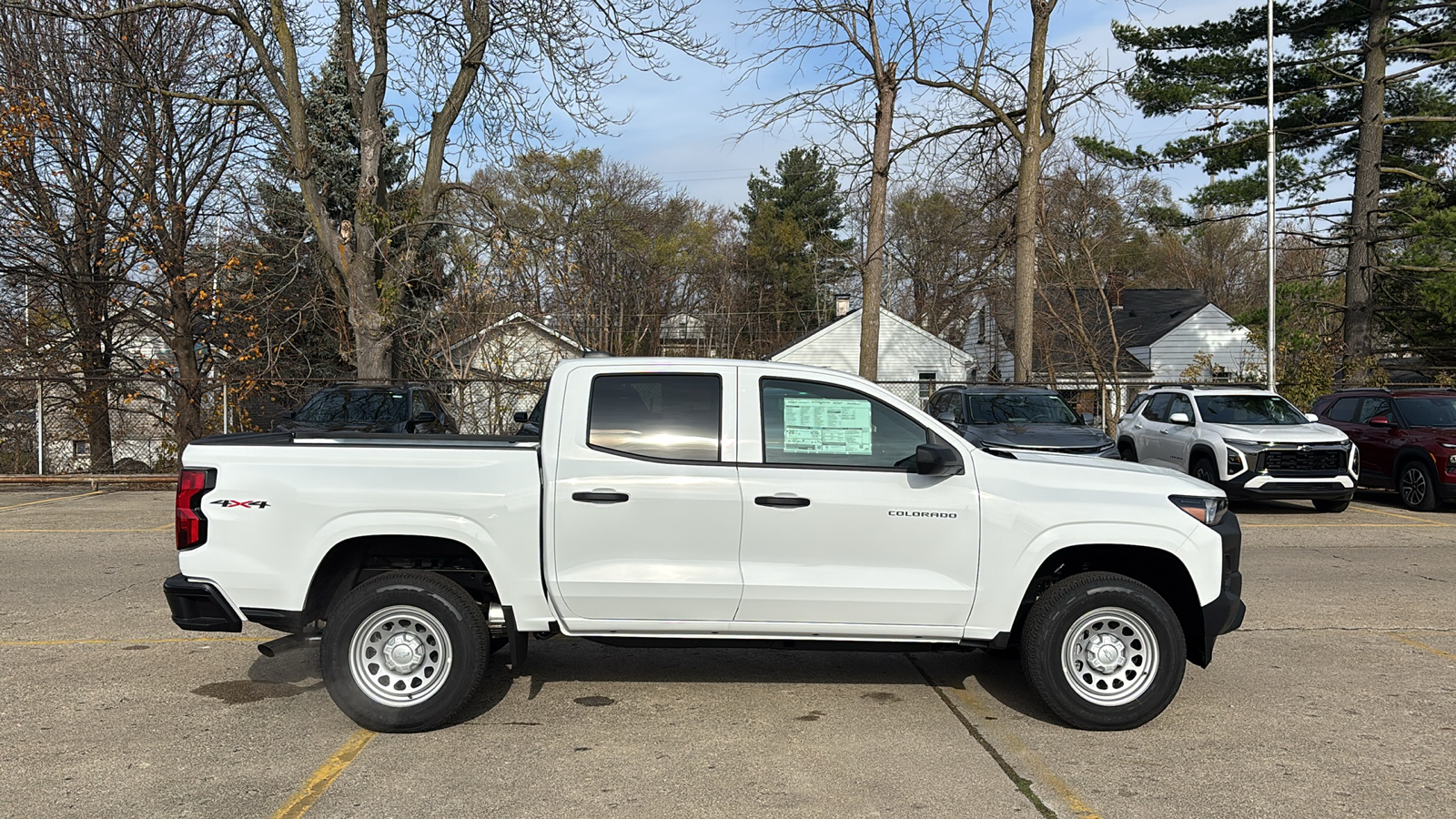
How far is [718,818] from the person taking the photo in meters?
4.14

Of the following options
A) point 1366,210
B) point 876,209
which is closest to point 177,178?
point 876,209

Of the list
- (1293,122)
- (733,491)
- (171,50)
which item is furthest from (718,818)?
(1293,122)

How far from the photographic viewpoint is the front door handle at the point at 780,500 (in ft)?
16.7

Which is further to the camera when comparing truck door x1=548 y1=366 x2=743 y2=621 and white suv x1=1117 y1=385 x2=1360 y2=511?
white suv x1=1117 y1=385 x2=1360 y2=511

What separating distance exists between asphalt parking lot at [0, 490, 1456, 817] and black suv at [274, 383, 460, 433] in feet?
21.2

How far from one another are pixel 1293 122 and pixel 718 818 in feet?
88.6

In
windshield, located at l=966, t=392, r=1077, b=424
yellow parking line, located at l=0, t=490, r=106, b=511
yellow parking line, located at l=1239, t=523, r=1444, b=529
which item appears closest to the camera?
yellow parking line, located at l=1239, t=523, r=1444, b=529

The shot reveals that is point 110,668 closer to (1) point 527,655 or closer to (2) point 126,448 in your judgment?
(1) point 527,655

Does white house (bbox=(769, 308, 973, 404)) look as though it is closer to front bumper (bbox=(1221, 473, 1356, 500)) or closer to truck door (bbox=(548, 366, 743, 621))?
front bumper (bbox=(1221, 473, 1356, 500))

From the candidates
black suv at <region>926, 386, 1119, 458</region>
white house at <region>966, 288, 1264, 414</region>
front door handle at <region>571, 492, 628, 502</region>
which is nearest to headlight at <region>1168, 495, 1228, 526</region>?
front door handle at <region>571, 492, 628, 502</region>

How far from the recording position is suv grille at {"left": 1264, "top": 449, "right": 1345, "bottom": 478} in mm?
13953

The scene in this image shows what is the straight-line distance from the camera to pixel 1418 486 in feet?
48.0

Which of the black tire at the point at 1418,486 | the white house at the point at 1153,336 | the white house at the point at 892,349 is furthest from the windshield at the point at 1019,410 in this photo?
the white house at the point at 892,349

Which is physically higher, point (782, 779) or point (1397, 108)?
point (1397, 108)
